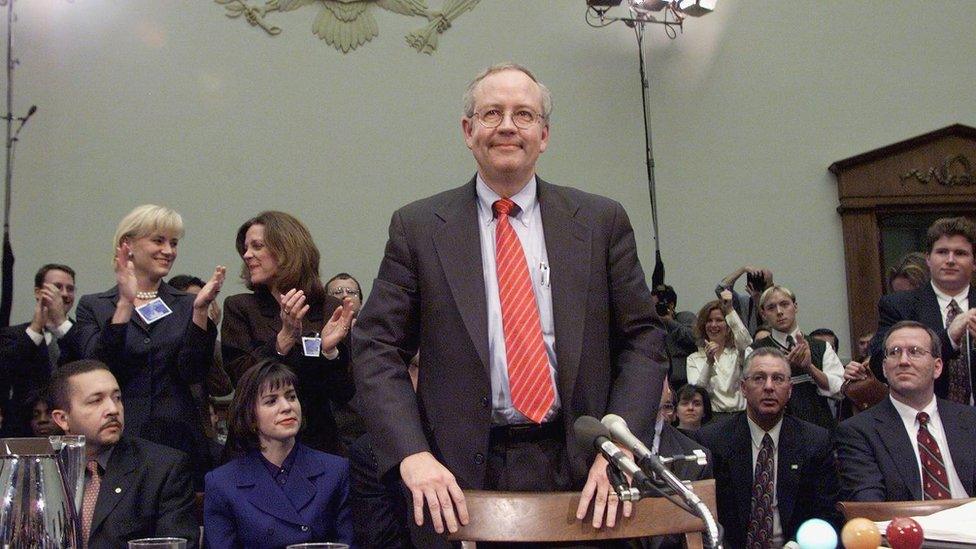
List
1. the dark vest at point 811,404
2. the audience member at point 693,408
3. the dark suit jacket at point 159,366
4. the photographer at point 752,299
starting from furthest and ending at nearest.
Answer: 1. the photographer at point 752,299
2. the audience member at point 693,408
3. the dark vest at point 811,404
4. the dark suit jacket at point 159,366

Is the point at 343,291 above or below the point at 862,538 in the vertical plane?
above

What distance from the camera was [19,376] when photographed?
3863mm

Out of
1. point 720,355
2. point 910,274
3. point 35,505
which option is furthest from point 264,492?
point 910,274

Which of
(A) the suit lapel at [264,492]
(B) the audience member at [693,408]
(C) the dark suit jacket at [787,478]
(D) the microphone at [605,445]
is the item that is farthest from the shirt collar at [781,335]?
(D) the microphone at [605,445]

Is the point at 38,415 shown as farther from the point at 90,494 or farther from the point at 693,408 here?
the point at 693,408

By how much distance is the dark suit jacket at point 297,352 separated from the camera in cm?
323

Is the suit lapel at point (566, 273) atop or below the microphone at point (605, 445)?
atop

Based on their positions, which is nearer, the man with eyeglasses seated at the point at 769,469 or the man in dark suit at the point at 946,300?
the man with eyeglasses seated at the point at 769,469

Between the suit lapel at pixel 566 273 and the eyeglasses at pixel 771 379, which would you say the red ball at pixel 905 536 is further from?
the eyeglasses at pixel 771 379

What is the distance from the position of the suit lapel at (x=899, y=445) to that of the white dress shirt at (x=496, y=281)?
6.78 feet

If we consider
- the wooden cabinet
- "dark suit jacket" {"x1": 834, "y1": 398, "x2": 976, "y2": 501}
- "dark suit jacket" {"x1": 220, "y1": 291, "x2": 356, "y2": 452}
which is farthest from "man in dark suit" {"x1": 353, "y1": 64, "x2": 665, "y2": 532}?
the wooden cabinet

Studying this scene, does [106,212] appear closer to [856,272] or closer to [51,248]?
[51,248]

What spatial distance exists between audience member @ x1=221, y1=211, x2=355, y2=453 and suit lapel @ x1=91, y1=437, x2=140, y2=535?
1.56 feet

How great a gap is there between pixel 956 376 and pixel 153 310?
2.96 m
